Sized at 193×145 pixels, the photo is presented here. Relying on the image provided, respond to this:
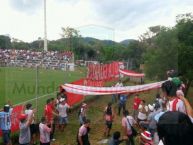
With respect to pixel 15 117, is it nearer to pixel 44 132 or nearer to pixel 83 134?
pixel 44 132

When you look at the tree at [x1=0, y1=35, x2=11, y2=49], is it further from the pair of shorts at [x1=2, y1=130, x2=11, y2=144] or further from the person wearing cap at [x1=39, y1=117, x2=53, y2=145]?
the person wearing cap at [x1=39, y1=117, x2=53, y2=145]

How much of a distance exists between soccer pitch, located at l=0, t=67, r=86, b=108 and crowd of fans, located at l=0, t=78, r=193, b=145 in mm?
4216

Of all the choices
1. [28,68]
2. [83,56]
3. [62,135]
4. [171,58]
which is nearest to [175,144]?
[62,135]

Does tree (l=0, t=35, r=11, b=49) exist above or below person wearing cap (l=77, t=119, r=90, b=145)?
above

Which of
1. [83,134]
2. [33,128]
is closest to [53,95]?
[33,128]

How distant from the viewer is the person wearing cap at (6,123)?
14836 millimetres

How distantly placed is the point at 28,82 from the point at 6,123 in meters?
17.9

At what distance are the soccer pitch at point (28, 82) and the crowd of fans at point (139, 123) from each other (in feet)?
13.8

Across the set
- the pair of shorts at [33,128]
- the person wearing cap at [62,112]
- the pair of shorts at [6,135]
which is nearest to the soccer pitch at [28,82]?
the person wearing cap at [62,112]

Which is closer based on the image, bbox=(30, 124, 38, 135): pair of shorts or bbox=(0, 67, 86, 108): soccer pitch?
bbox=(30, 124, 38, 135): pair of shorts

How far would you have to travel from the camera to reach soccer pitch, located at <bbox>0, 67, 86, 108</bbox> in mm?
26062

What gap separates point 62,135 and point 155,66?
14097 millimetres

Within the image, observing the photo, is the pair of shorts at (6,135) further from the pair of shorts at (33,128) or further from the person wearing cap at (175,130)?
the person wearing cap at (175,130)

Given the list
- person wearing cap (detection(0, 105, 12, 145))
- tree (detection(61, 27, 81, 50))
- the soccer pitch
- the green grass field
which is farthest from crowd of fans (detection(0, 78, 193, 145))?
tree (detection(61, 27, 81, 50))
